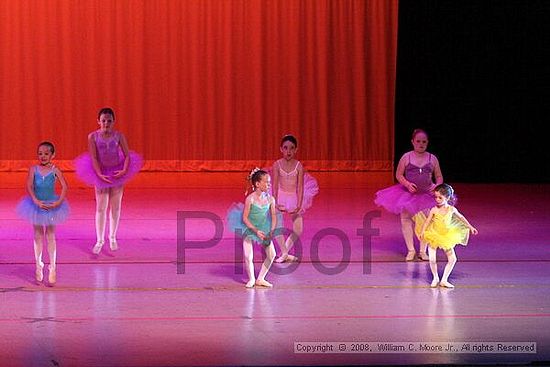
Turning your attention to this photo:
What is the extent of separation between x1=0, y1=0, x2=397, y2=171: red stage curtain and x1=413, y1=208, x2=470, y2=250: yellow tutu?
9.00m

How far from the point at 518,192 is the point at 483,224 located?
4011 millimetres

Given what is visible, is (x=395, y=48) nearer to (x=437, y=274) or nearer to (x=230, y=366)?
(x=437, y=274)

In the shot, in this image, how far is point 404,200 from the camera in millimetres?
8695

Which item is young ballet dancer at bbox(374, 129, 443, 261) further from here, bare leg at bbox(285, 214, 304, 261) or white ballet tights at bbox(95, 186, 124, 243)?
white ballet tights at bbox(95, 186, 124, 243)

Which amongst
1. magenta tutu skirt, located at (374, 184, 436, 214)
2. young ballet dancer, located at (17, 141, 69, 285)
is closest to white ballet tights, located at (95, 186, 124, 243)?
young ballet dancer, located at (17, 141, 69, 285)

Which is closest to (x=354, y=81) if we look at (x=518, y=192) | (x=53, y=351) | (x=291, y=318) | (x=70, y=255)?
(x=518, y=192)

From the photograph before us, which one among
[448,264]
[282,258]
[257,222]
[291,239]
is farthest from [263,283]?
[448,264]

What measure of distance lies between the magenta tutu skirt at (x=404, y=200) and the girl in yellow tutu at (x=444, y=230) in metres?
0.90

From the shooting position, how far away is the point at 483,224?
437 inches

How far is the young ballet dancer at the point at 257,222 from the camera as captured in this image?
24.3 feet

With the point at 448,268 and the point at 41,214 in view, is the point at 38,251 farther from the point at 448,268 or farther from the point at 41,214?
the point at 448,268

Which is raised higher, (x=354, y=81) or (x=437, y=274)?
(x=354, y=81)

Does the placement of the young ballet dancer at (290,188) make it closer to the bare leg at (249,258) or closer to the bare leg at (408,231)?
the bare leg at (408,231)

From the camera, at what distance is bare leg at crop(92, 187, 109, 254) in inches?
349
